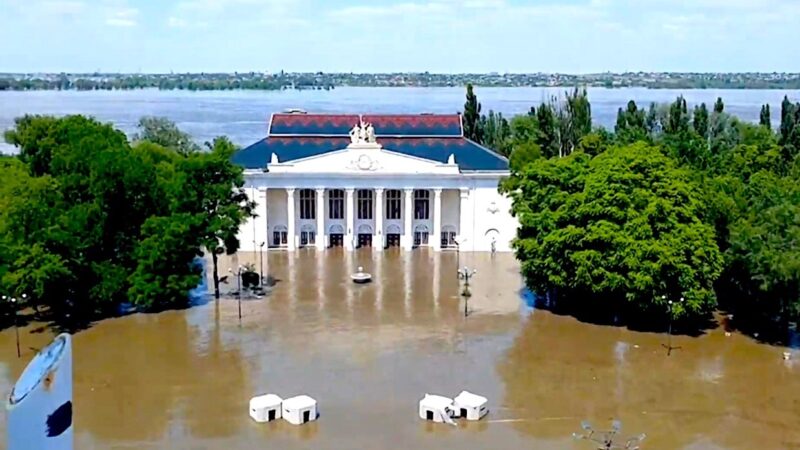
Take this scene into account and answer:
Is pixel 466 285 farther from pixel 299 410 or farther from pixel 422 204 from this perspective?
pixel 299 410

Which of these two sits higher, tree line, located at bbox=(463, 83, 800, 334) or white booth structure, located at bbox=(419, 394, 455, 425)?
tree line, located at bbox=(463, 83, 800, 334)

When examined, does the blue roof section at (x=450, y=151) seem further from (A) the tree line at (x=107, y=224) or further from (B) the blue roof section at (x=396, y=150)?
(A) the tree line at (x=107, y=224)

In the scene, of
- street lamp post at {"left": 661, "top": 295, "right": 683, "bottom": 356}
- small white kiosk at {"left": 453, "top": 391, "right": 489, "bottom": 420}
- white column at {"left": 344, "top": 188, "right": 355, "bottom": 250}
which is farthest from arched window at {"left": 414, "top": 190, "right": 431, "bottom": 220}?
small white kiosk at {"left": 453, "top": 391, "right": 489, "bottom": 420}

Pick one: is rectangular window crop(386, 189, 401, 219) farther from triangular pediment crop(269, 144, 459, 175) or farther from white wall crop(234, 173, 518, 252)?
triangular pediment crop(269, 144, 459, 175)

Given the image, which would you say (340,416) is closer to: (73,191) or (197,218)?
(197,218)

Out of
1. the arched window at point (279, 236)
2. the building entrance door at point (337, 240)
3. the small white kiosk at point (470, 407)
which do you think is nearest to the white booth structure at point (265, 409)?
the small white kiosk at point (470, 407)

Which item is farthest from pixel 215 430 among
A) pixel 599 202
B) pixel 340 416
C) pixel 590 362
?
pixel 599 202
